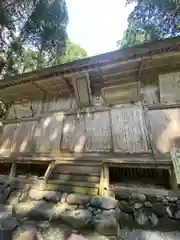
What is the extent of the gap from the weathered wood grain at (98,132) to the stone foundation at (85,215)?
114cm

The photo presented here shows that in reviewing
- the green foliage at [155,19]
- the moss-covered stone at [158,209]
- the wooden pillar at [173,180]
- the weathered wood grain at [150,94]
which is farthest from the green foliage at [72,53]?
the moss-covered stone at [158,209]

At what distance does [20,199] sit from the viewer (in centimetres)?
276

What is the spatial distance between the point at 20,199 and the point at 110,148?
221 cm

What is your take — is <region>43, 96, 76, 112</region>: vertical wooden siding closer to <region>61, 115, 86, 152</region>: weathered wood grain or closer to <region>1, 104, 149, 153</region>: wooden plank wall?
<region>1, 104, 149, 153</region>: wooden plank wall

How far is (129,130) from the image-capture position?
3.33 m

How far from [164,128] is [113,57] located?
6.83 ft

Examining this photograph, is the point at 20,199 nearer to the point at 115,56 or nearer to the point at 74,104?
the point at 74,104

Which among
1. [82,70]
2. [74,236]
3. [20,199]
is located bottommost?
[74,236]

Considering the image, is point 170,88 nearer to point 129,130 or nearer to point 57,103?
point 129,130

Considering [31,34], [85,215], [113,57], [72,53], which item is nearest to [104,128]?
[113,57]

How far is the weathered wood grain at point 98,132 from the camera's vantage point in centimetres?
338

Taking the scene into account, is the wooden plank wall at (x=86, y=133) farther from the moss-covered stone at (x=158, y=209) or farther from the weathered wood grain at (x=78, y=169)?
the moss-covered stone at (x=158, y=209)

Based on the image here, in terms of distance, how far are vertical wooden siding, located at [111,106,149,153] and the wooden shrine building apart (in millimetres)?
22

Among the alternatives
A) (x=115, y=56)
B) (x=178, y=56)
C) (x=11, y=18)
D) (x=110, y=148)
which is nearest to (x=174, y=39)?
(x=178, y=56)
